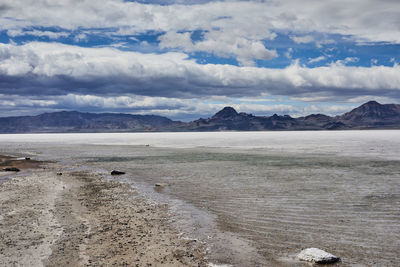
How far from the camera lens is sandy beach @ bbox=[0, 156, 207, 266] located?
10328 millimetres

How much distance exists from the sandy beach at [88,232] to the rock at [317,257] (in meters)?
3.24

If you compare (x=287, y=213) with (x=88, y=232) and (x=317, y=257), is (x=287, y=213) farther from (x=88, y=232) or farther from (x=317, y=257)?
(x=88, y=232)

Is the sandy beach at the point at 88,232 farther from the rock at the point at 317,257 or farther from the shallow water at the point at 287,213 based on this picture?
the rock at the point at 317,257

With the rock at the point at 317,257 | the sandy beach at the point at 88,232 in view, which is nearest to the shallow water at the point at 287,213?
the rock at the point at 317,257

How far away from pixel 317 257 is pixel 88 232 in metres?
8.70

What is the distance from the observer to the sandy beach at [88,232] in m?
10.3

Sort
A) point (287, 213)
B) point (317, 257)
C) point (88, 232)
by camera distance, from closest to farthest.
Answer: point (317, 257), point (88, 232), point (287, 213)

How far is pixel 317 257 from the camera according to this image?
32.9 feet

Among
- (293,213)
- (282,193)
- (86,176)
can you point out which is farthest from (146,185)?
(293,213)

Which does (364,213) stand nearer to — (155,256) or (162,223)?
(162,223)

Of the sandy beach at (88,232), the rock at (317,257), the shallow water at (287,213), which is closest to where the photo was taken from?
the rock at (317,257)

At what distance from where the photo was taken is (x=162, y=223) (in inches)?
575

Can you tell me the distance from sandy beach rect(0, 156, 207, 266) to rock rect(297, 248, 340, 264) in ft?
10.6

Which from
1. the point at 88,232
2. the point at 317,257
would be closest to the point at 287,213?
the point at 317,257
